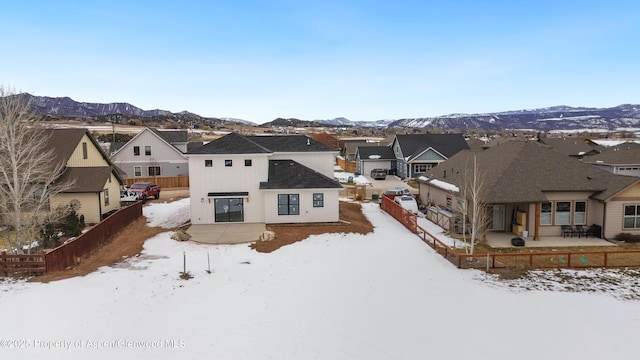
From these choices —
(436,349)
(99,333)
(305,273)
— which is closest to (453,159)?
(305,273)

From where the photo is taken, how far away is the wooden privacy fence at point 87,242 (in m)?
17.4

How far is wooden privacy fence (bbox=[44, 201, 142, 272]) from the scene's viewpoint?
17.4 m

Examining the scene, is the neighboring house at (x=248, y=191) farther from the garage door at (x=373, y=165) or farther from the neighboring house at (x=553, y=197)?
the garage door at (x=373, y=165)

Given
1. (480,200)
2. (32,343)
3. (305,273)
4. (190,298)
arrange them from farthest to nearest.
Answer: (480,200) → (305,273) → (190,298) → (32,343)

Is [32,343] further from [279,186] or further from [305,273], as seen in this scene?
[279,186]

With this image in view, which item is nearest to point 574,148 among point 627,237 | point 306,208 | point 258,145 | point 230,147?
point 627,237

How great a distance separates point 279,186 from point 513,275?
1480 centimetres

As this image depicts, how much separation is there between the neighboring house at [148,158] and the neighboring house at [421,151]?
29.1 m

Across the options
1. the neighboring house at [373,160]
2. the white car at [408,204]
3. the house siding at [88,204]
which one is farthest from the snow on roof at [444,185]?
the neighboring house at [373,160]

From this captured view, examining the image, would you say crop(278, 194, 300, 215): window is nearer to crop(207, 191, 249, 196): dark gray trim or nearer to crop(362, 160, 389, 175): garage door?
crop(207, 191, 249, 196): dark gray trim

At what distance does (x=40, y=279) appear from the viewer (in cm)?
1634

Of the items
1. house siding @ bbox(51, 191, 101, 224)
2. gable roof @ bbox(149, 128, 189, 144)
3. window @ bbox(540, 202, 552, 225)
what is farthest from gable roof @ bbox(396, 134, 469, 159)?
house siding @ bbox(51, 191, 101, 224)

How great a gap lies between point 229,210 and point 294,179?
193 inches

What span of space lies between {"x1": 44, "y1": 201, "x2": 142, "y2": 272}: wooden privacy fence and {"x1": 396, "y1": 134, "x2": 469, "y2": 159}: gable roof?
3734cm
